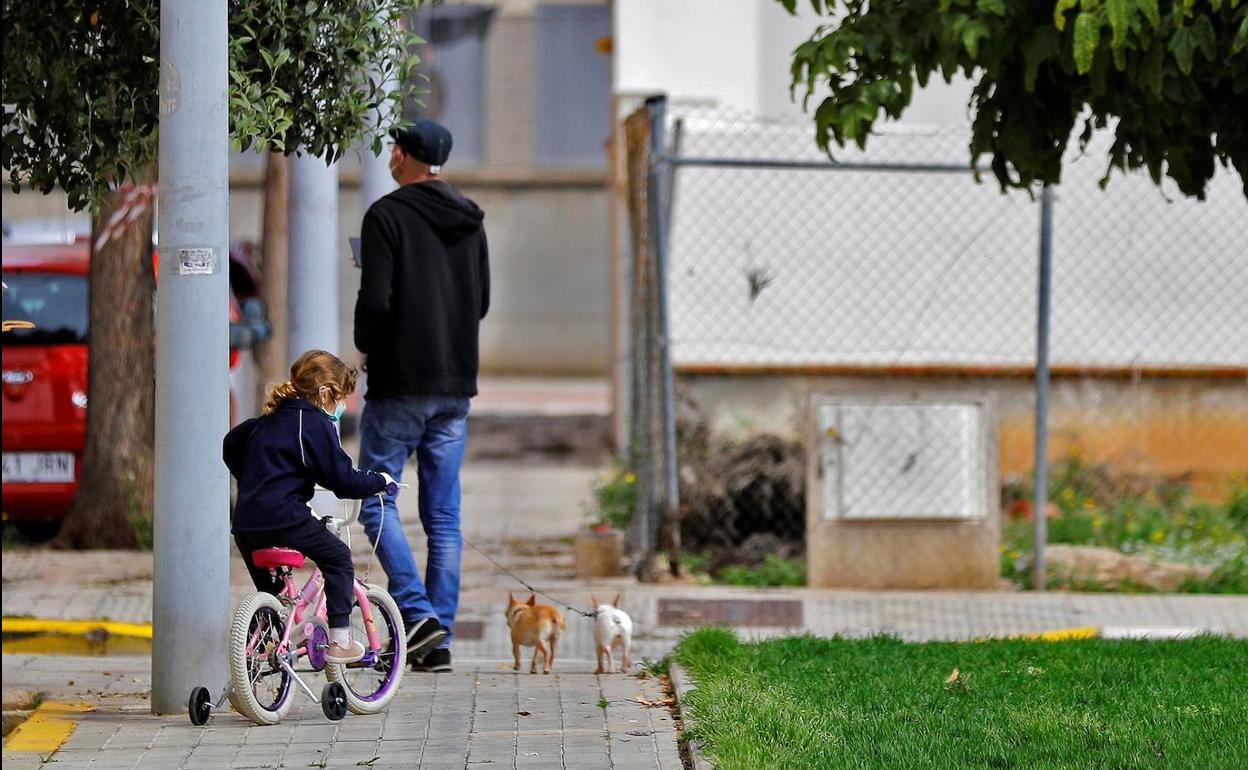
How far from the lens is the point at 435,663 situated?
677cm

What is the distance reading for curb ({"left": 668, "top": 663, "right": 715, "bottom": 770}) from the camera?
507 cm

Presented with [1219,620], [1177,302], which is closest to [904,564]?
[1219,620]

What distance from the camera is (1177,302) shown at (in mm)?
11648

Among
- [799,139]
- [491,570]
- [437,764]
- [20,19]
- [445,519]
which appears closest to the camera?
[437,764]

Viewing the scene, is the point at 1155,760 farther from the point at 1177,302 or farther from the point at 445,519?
the point at 1177,302

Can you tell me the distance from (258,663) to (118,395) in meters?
4.70

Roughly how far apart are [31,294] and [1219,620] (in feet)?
22.3

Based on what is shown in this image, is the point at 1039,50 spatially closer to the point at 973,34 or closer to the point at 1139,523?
the point at 973,34

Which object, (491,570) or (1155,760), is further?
(491,570)

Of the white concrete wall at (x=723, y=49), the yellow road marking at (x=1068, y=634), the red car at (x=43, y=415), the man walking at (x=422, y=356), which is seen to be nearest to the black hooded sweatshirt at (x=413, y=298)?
the man walking at (x=422, y=356)

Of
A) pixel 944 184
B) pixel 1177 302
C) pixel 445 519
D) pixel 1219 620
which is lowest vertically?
pixel 1219 620

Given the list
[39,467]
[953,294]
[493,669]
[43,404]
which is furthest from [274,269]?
[493,669]

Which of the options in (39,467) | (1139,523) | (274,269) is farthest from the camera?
(274,269)

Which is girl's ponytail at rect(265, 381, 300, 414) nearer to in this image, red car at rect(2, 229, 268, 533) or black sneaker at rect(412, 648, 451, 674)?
black sneaker at rect(412, 648, 451, 674)
